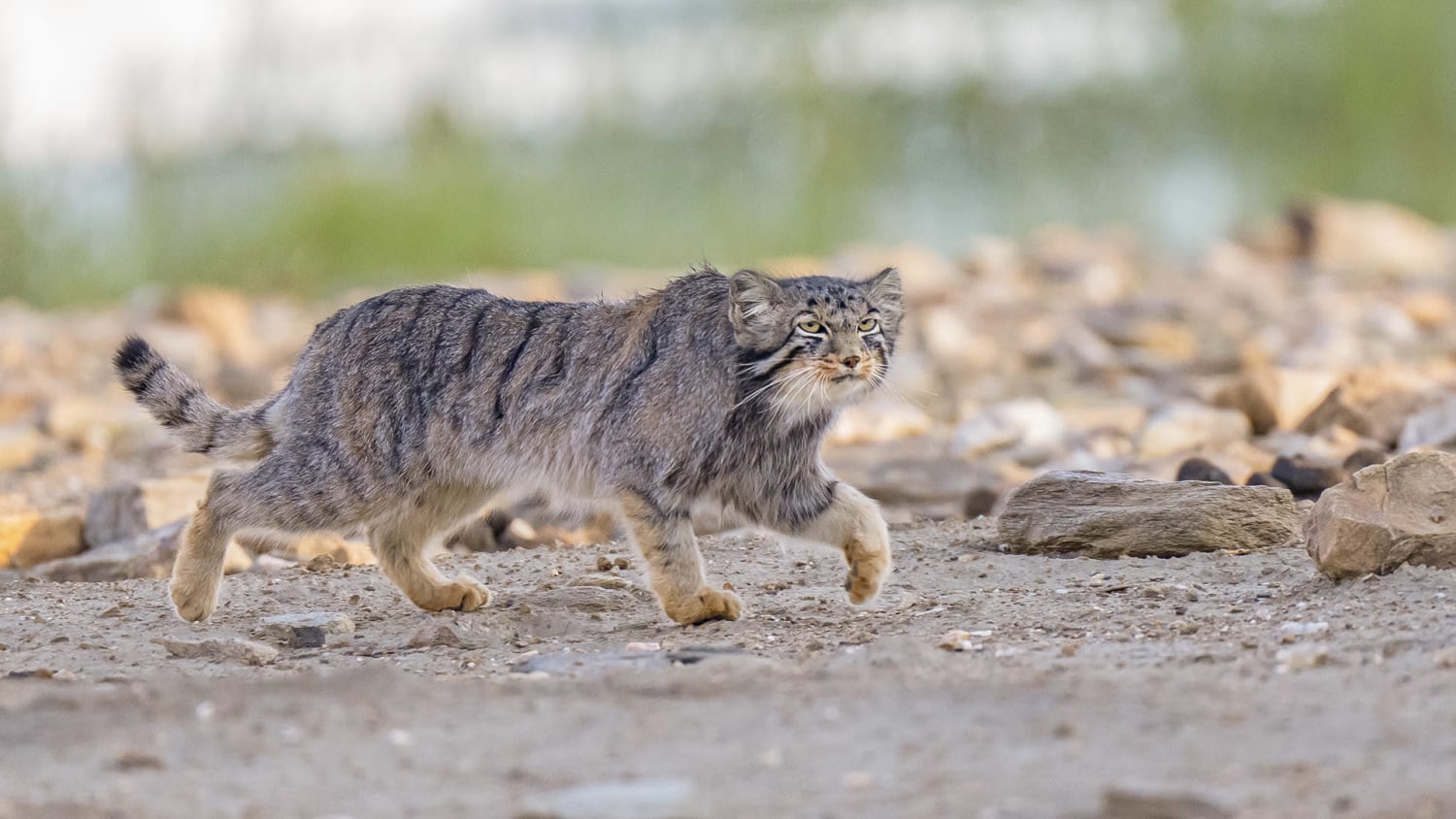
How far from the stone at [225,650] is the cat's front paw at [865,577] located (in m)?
1.60

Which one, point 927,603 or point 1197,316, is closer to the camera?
point 927,603

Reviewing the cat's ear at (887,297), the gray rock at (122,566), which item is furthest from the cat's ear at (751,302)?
the gray rock at (122,566)

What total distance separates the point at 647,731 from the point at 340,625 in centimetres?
184

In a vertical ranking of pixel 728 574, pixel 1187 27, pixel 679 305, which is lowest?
pixel 728 574

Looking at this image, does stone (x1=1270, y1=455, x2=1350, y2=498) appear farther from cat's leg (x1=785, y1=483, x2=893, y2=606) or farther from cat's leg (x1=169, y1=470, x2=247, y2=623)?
cat's leg (x1=169, y1=470, x2=247, y2=623)

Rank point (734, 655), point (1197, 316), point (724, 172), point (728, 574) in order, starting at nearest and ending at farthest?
point (734, 655) < point (728, 574) < point (1197, 316) < point (724, 172)

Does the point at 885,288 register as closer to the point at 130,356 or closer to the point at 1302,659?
the point at 1302,659

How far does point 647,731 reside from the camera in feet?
10.8

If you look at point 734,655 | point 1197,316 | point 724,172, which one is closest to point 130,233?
point 724,172

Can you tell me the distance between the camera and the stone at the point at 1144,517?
5.20 m

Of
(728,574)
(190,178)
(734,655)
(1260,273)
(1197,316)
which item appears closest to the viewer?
(734,655)

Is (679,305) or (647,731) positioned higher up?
(679,305)

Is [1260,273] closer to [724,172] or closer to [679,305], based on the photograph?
[724,172]

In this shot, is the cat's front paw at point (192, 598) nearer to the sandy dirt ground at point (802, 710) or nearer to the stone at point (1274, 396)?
the sandy dirt ground at point (802, 710)
